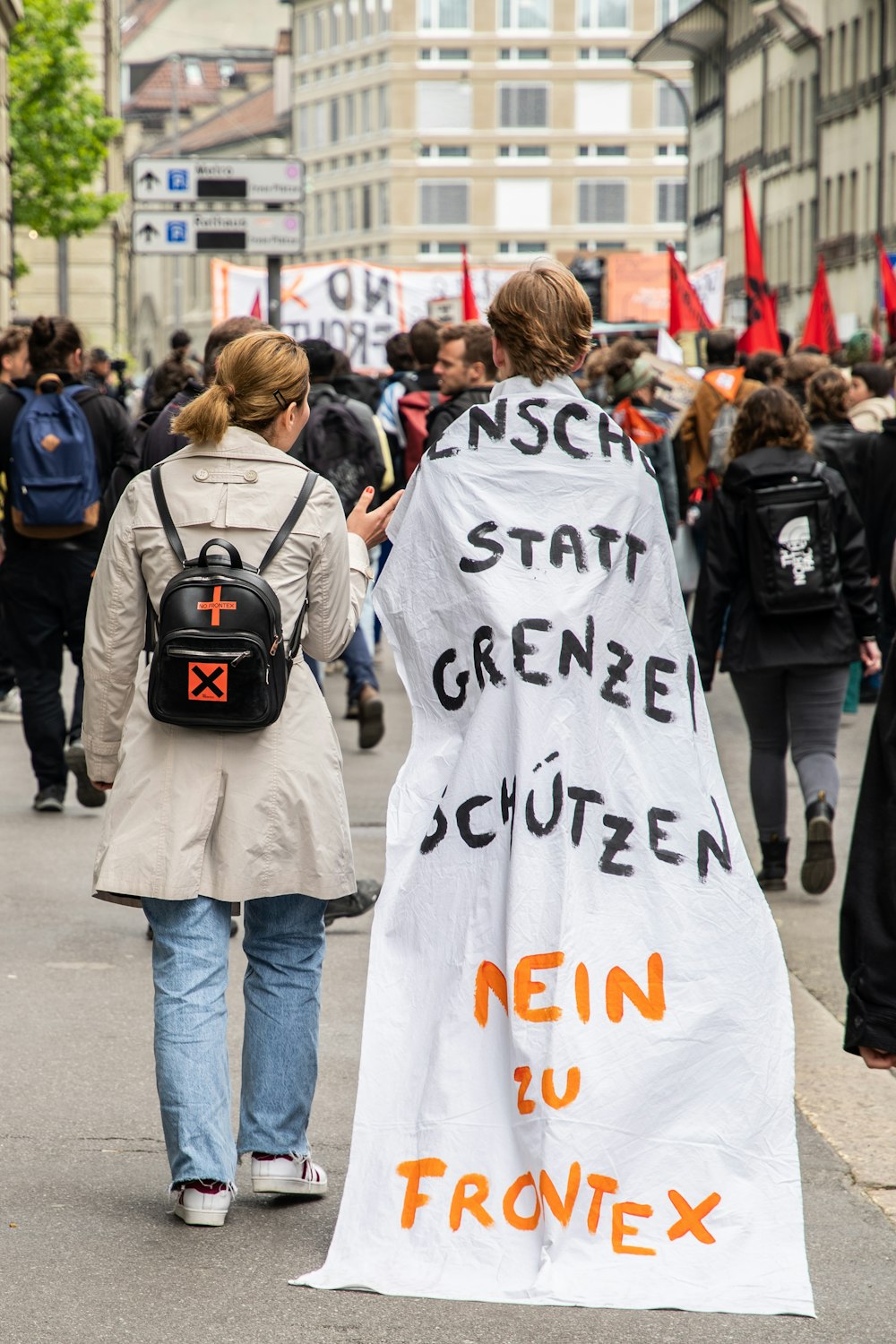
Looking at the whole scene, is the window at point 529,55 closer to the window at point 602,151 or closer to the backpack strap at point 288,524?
the window at point 602,151

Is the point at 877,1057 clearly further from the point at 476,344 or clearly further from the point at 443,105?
the point at 443,105

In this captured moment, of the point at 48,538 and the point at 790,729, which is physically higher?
the point at 48,538

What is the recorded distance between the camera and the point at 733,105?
68750mm

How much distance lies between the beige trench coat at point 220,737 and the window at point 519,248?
114 metres

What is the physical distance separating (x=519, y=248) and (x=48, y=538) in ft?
363

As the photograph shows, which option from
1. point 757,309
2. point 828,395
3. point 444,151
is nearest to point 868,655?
point 828,395

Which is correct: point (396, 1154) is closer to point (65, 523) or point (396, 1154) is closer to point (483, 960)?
point (483, 960)

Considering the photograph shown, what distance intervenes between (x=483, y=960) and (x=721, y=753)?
7.14m

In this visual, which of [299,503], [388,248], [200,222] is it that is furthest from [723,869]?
[388,248]

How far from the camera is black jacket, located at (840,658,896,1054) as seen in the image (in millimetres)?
3184

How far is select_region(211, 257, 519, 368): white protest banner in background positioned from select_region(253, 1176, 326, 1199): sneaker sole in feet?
55.8

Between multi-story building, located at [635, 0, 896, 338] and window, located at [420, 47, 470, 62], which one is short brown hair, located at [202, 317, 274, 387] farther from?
window, located at [420, 47, 470, 62]

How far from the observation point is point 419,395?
36.9ft

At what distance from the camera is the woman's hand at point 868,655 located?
7852mm
